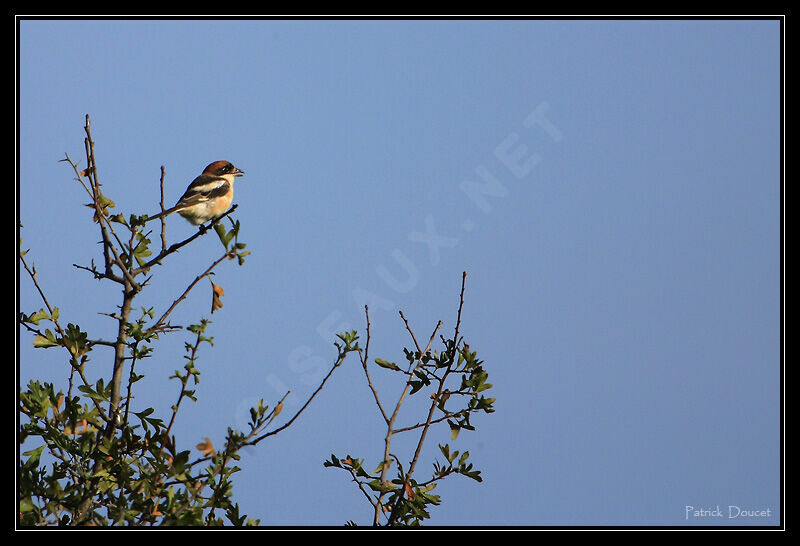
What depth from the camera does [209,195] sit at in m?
8.79

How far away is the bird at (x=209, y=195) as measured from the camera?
8.62 meters

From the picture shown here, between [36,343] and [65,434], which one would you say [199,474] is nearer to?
[65,434]

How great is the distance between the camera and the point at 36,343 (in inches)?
180

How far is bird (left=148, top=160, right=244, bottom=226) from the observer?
28.3 ft
